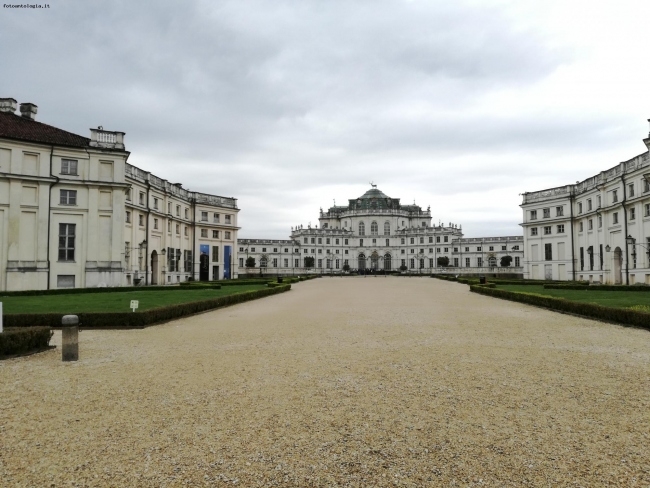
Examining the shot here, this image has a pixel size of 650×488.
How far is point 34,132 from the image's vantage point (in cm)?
3130

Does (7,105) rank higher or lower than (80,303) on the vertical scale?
higher

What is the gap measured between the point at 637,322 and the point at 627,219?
29.4m

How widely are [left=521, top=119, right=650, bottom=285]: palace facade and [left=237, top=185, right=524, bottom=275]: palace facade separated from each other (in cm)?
4317

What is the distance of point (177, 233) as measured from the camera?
160 ft

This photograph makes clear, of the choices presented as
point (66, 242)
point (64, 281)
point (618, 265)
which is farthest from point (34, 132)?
point (618, 265)

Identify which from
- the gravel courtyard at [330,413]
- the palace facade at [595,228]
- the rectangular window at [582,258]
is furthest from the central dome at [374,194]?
the gravel courtyard at [330,413]

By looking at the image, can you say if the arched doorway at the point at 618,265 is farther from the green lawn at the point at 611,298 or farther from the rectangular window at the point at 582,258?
the green lawn at the point at 611,298

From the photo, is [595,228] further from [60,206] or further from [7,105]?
[7,105]

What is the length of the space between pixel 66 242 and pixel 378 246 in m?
97.9

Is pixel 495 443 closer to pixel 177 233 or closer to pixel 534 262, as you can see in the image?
pixel 177 233

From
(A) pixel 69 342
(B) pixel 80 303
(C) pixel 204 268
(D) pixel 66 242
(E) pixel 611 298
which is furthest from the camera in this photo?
(C) pixel 204 268

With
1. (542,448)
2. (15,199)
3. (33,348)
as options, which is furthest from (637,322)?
(15,199)

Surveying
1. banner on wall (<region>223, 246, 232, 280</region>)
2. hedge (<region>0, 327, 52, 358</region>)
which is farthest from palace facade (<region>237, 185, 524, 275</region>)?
hedge (<region>0, 327, 52, 358</region>)

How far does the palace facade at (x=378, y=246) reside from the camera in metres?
107
